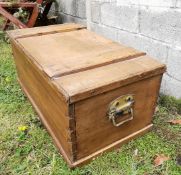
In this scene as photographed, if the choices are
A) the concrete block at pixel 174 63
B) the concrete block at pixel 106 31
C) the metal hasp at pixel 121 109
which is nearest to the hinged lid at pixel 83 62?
the metal hasp at pixel 121 109

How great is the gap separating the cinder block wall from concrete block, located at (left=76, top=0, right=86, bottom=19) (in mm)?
225

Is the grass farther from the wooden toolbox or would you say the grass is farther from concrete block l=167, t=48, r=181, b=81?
concrete block l=167, t=48, r=181, b=81

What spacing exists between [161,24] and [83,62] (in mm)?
803

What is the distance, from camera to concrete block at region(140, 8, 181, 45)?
1.94 meters

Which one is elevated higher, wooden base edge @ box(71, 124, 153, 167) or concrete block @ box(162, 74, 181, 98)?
concrete block @ box(162, 74, 181, 98)

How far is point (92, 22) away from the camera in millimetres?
2973

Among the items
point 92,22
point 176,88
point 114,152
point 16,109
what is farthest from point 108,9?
point 114,152

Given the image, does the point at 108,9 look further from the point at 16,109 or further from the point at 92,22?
the point at 16,109

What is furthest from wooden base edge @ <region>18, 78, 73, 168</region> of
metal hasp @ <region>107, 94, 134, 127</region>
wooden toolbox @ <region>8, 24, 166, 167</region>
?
metal hasp @ <region>107, 94, 134, 127</region>

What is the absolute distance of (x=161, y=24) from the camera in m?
2.05

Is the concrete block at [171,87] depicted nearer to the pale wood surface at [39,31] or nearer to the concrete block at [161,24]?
the concrete block at [161,24]

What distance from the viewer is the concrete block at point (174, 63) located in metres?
2.00

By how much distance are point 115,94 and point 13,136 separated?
923mm

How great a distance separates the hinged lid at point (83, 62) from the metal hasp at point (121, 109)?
0.12 metres
